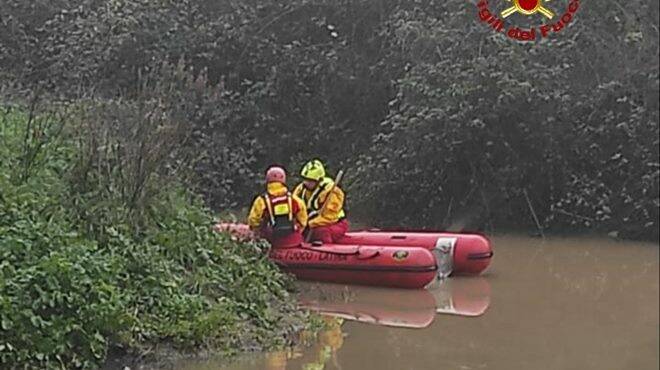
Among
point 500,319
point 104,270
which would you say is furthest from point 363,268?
point 104,270

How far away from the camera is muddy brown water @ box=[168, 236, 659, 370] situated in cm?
527

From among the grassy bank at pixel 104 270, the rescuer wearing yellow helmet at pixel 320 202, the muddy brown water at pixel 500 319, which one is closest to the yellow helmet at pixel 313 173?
the rescuer wearing yellow helmet at pixel 320 202

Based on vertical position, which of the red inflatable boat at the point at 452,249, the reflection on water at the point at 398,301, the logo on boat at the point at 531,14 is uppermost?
the logo on boat at the point at 531,14

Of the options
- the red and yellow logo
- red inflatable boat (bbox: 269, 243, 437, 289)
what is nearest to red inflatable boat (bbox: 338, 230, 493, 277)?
red inflatable boat (bbox: 269, 243, 437, 289)

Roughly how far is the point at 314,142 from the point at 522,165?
2.00 meters

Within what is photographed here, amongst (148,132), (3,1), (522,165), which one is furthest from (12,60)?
(522,165)

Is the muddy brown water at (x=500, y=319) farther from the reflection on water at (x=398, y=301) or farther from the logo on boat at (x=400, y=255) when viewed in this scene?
the logo on boat at (x=400, y=255)

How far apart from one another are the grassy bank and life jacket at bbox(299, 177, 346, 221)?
94cm

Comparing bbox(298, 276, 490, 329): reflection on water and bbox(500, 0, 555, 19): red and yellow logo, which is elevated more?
bbox(500, 0, 555, 19): red and yellow logo

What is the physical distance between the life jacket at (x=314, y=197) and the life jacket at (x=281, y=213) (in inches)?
11.8

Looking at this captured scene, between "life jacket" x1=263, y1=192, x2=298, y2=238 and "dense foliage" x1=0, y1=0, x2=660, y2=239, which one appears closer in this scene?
"life jacket" x1=263, y1=192, x2=298, y2=238

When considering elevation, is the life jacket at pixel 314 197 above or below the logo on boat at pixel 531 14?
below

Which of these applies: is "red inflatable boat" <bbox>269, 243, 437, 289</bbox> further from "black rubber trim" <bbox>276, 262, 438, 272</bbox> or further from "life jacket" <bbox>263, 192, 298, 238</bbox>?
"life jacket" <bbox>263, 192, 298, 238</bbox>

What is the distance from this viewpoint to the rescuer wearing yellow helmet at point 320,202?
8.08 meters
